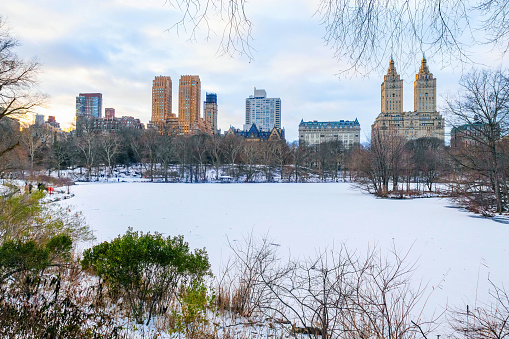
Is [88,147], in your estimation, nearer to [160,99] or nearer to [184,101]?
[160,99]

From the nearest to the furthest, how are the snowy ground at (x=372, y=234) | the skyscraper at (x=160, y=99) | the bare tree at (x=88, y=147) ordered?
1. the snowy ground at (x=372, y=234)
2. the bare tree at (x=88, y=147)
3. the skyscraper at (x=160, y=99)

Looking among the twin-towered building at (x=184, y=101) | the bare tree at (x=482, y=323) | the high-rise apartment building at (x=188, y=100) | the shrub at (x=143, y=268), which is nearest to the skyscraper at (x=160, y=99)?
the twin-towered building at (x=184, y=101)

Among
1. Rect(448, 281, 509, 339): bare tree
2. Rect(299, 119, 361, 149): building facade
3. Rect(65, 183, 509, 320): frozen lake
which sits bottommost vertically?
Rect(65, 183, 509, 320): frozen lake

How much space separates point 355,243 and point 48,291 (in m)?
6.74

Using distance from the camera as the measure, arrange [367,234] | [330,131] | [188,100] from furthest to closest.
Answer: [188,100] < [330,131] < [367,234]

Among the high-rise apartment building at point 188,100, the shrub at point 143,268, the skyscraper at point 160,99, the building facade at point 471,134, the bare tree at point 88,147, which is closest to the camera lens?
the shrub at point 143,268

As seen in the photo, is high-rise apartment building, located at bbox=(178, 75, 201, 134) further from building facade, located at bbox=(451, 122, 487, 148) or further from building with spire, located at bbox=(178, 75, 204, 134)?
building facade, located at bbox=(451, 122, 487, 148)

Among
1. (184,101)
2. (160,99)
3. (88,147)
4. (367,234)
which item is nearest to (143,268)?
(367,234)

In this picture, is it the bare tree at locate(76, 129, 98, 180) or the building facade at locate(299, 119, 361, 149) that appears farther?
the building facade at locate(299, 119, 361, 149)

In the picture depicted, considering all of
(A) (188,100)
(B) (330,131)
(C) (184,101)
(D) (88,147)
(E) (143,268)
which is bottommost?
(E) (143,268)

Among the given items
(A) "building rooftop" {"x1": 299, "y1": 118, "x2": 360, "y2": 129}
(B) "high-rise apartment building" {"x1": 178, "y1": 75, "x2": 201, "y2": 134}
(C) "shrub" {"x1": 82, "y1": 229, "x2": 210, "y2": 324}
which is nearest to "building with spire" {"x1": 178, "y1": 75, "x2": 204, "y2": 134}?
→ (B) "high-rise apartment building" {"x1": 178, "y1": 75, "x2": 201, "y2": 134}

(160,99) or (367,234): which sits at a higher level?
(160,99)

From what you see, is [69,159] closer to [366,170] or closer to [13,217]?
[366,170]

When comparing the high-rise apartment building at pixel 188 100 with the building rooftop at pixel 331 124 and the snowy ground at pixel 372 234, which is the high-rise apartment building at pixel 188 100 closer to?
the building rooftop at pixel 331 124
